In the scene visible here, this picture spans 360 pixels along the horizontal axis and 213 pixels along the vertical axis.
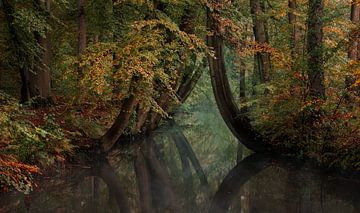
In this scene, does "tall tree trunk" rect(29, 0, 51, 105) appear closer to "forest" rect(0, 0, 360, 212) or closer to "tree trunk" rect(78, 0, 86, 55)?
"forest" rect(0, 0, 360, 212)

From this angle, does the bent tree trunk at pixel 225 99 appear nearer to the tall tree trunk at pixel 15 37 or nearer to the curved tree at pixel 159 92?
the curved tree at pixel 159 92

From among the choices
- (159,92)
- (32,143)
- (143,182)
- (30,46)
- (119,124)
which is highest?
(30,46)

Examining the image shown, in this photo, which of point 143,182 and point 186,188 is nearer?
point 186,188

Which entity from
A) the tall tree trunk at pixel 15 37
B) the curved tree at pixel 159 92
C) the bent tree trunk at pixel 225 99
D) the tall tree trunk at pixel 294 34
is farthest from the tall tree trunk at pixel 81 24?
the tall tree trunk at pixel 294 34

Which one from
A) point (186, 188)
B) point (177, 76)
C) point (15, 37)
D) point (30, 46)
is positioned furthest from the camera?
point (177, 76)

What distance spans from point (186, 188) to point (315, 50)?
229 inches

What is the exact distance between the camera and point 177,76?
13.7 metres

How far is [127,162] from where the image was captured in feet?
48.5

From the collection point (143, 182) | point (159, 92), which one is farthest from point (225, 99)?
point (143, 182)

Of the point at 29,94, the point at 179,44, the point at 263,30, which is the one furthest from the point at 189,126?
the point at 179,44

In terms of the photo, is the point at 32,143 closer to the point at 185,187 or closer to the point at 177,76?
the point at 185,187

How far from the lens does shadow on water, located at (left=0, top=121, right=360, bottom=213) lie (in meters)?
10.0

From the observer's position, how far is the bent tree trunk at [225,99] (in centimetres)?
1435

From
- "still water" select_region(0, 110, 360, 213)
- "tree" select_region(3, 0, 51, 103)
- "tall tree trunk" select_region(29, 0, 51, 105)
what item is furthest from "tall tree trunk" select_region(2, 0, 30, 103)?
"still water" select_region(0, 110, 360, 213)
